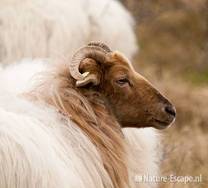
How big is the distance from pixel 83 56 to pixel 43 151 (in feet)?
3.21

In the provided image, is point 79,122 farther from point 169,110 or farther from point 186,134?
point 186,134

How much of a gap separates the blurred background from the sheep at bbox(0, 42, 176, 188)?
3.01 metres

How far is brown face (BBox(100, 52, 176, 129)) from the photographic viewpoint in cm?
606

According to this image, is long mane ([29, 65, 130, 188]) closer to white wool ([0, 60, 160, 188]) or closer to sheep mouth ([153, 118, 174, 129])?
white wool ([0, 60, 160, 188])

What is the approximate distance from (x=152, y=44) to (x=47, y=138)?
1415cm

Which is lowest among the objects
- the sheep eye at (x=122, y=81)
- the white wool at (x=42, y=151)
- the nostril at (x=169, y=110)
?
the white wool at (x=42, y=151)

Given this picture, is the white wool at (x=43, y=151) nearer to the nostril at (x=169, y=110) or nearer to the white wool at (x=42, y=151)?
the white wool at (x=42, y=151)

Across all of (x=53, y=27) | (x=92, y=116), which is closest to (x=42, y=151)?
(x=92, y=116)

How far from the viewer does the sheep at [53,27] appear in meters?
9.27

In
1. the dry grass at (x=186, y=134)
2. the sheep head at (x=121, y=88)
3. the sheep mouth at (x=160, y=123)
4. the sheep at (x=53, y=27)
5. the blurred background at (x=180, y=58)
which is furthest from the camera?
the blurred background at (x=180, y=58)

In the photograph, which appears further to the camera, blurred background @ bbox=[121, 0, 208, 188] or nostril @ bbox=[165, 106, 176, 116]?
blurred background @ bbox=[121, 0, 208, 188]

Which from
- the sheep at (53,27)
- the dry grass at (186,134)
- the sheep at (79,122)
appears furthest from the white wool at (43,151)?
the sheep at (53,27)

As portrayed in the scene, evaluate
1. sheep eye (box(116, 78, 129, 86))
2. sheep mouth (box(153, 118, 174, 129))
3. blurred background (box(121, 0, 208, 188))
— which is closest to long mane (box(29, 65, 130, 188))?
sheep eye (box(116, 78, 129, 86))

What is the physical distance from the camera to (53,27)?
31.0 ft
